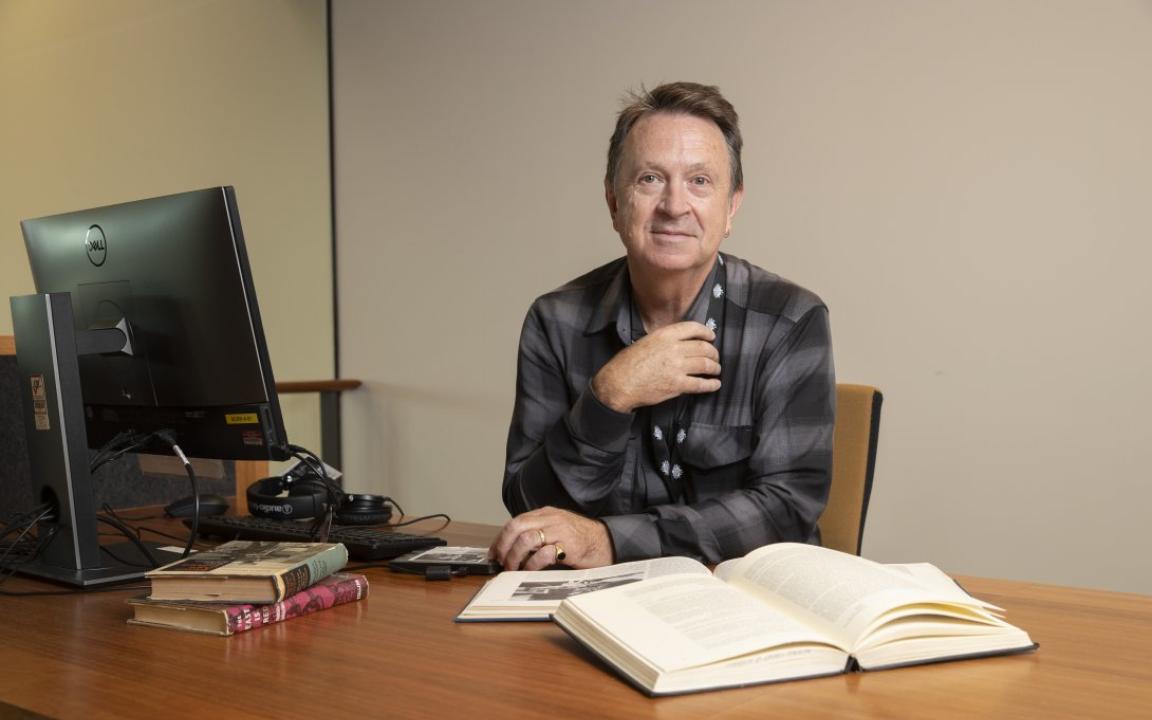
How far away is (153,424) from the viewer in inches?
53.4

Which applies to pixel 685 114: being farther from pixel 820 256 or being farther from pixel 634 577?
pixel 820 256

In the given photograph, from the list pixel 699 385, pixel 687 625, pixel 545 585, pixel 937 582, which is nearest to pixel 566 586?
pixel 545 585

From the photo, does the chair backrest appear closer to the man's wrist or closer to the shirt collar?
the shirt collar

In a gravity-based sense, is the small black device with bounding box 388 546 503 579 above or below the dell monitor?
below

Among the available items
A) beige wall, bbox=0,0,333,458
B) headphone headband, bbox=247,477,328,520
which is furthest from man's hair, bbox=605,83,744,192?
beige wall, bbox=0,0,333,458

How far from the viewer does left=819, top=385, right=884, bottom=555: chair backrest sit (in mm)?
1575

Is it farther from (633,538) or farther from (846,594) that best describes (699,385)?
(846,594)

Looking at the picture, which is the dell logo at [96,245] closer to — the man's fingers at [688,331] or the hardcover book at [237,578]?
the hardcover book at [237,578]

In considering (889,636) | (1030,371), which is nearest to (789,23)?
(1030,371)

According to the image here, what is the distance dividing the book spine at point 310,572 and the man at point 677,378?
0.93 ft

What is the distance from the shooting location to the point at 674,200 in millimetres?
1472

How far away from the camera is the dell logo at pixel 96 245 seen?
133 cm

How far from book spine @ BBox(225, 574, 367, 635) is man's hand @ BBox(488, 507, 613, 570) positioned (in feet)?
0.55

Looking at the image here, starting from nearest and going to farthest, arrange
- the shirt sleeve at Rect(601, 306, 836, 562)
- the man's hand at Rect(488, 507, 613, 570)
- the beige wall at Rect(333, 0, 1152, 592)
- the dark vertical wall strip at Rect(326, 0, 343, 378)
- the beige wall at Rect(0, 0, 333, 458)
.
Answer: the man's hand at Rect(488, 507, 613, 570)
the shirt sleeve at Rect(601, 306, 836, 562)
the beige wall at Rect(333, 0, 1152, 592)
the beige wall at Rect(0, 0, 333, 458)
the dark vertical wall strip at Rect(326, 0, 343, 378)
